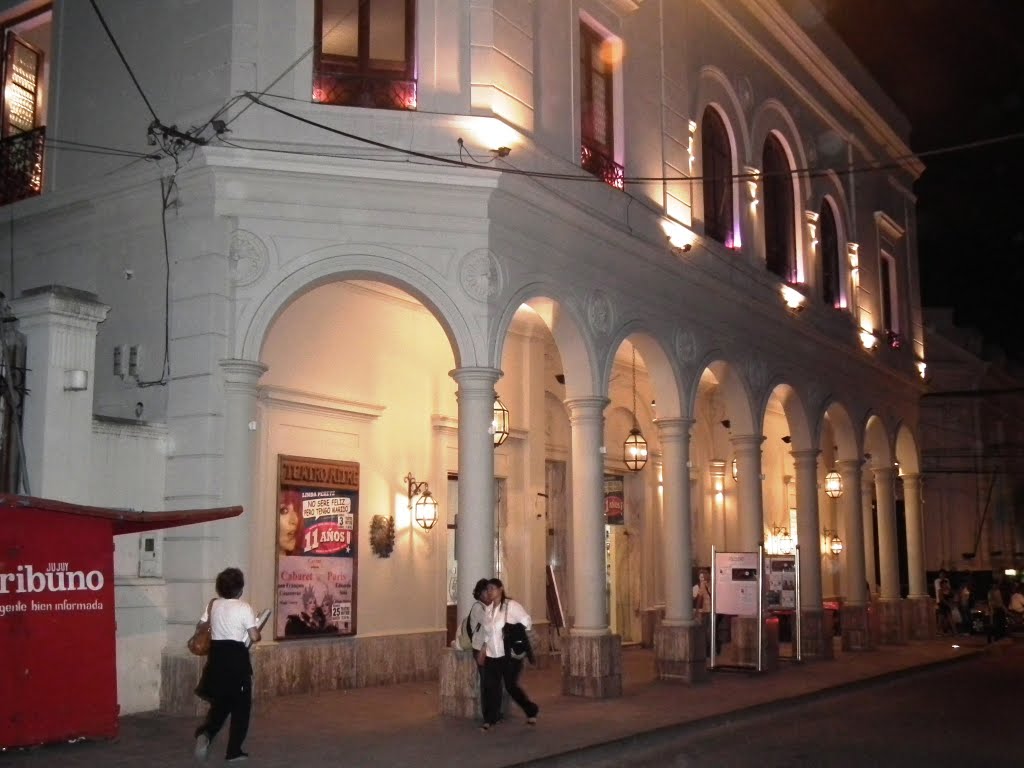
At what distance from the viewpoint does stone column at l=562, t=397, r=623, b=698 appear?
14086 millimetres

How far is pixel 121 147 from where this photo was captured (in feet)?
45.3

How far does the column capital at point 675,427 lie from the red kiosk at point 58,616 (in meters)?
8.40

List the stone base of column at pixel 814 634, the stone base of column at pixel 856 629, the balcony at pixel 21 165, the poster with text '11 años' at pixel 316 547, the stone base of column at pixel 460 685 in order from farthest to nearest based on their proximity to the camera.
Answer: the stone base of column at pixel 856 629 < the stone base of column at pixel 814 634 < the balcony at pixel 21 165 < the poster with text '11 años' at pixel 316 547 < the stone base of column at pixel 460 685

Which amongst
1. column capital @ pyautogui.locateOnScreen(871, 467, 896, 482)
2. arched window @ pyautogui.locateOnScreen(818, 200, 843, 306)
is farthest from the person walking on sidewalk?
column capital @ pyautogui.locateOnScreen(871, 467, 896, 482)

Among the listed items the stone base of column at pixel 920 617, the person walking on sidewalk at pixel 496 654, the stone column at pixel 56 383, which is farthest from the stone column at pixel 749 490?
the stone column at pixel 56 383

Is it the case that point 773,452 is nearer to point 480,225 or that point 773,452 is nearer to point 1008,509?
point 480,225

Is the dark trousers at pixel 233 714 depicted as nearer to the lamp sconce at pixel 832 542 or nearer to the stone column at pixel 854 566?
the stone column at pixel 854 566

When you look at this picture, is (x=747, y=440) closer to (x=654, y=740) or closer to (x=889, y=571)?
(x=889, y=571)

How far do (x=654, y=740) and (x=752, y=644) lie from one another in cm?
761

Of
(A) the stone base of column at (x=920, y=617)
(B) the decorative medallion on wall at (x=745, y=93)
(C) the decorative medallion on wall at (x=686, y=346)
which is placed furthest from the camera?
(A) the stone base of column at (x=920, y=617)

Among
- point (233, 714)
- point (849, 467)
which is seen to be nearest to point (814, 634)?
point (849, 467)

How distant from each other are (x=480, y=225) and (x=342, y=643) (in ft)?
19.4

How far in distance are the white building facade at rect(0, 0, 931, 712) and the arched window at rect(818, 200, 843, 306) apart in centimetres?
376

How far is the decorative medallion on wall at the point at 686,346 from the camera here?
56.5ft
